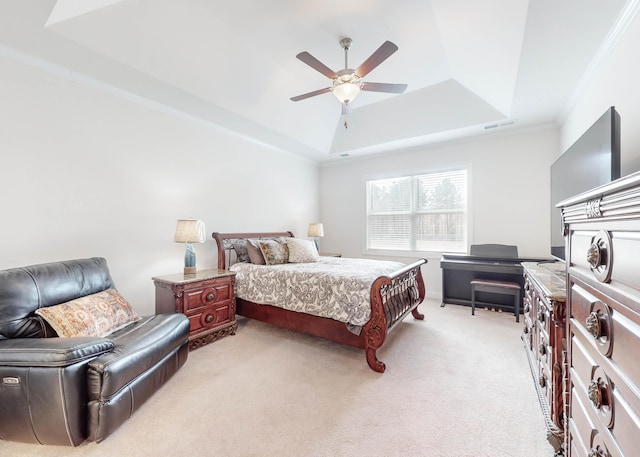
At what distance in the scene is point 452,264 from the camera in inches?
170

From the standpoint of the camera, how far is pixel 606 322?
30.3 inches

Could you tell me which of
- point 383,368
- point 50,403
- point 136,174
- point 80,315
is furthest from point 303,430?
point 136,174

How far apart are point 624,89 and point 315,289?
10.0 ft

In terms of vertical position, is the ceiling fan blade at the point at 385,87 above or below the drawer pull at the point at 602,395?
above

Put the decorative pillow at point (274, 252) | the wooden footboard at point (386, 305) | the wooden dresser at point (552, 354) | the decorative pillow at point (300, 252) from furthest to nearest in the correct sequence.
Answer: the decorative pillow at point (300, 252), the decorative pillow at point (274, 252), the wooden footboard at point (386, 305), the wooden dresser at point (552, 354)

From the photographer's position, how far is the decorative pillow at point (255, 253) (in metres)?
3.84

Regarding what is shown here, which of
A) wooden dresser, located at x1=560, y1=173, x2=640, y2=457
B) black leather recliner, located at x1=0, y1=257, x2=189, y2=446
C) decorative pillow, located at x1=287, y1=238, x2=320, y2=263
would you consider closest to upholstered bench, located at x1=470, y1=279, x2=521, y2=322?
decorative pillow, located at x1=287, y1=238, x2=320, y2=263

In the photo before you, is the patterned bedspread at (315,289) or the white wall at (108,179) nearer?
the white wall at (108,179)

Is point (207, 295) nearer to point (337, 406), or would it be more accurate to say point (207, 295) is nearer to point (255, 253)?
point (255, 253)

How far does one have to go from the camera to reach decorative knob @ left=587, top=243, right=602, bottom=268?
2.73 feet

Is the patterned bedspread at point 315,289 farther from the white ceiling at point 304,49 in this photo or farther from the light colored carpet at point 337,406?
the white ceiling at point 304,49

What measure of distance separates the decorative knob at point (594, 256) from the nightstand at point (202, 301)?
3.01 meters

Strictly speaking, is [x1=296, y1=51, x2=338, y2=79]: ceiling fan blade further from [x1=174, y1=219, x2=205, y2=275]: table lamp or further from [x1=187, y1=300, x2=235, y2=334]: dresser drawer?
[x1=187, y1=300, x2=235, y2=334]: dresser drawer

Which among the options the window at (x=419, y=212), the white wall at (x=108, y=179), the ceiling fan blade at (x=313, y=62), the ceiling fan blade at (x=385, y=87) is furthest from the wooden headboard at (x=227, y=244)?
the ceiling fan blade at (x=385, y=87)
